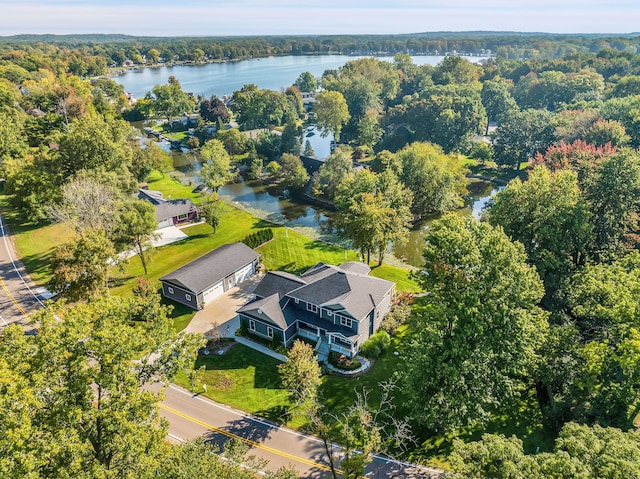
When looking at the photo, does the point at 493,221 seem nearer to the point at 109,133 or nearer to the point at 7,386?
the point at 7,386

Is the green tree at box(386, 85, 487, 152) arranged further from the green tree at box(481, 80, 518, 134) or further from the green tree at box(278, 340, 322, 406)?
the green tree at box(278, 340, 322, 406)

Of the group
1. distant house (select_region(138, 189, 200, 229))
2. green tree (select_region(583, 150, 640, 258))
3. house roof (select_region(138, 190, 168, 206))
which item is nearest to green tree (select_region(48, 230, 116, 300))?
distant house (select_region(138, 189, 200, 229))

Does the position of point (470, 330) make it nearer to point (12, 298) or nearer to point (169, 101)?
point (12, 298)

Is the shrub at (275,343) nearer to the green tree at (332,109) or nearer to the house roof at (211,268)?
the house roof at (211,268)

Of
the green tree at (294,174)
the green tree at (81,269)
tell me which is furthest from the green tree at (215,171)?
the green tree at (81,269)

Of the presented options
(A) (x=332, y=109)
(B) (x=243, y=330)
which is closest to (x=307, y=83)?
(A) (x=332, y=109)

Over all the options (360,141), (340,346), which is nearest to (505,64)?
(360,141)
